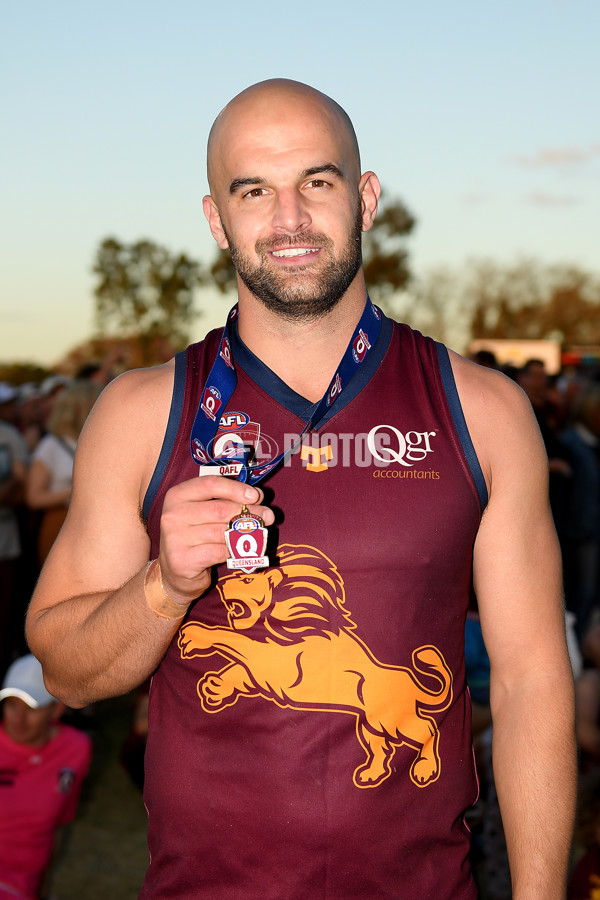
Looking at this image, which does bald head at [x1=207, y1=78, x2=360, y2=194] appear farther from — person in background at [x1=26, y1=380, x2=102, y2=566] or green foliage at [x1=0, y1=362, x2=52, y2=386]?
green foliage at [x1=0, y1=362, x2=52, y2=386]

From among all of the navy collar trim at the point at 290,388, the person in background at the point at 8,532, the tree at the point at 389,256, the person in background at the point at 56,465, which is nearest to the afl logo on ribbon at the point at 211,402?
the navy collar trim at the point at 290,388

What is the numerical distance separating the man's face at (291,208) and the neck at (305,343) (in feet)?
0.14

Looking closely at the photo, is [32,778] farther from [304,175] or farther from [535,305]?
[535,305]

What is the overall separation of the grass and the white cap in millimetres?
955

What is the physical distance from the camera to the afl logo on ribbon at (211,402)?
211 cm

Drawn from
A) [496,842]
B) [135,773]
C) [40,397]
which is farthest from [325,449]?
[40,397]

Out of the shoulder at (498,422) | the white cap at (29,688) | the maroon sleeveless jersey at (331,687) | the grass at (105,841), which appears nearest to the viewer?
the maroon sleeveless jersey at (331,687)

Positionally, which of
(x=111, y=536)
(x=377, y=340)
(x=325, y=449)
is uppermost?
(x=377, y=340)

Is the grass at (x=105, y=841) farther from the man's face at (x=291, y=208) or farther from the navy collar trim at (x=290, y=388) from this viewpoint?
the man's face at (x=291, y=208)

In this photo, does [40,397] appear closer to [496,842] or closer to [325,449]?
[496,842]

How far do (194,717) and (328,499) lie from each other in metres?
0.56

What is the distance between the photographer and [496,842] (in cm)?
443

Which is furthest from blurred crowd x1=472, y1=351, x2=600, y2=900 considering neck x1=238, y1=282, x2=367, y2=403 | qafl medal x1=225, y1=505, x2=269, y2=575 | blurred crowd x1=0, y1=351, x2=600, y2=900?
neck x1=238, y1=282, x2=367, y2=403

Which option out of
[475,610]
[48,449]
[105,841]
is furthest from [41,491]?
[475,610]
